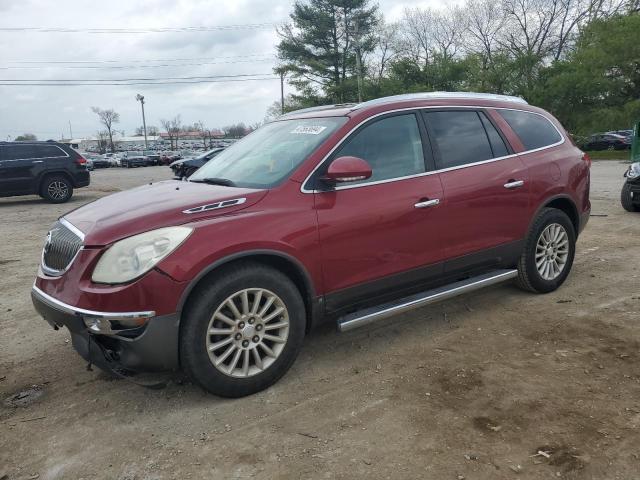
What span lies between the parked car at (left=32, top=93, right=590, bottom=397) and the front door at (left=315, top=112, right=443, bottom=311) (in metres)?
0.01

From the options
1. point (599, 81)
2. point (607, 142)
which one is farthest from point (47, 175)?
point (607, 142)

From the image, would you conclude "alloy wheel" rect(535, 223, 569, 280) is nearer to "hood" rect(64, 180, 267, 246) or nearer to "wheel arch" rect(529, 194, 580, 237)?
"wheel arch" rect(529, 194, 580, 237)

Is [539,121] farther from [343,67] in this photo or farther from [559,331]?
[343,67]

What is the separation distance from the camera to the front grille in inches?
122

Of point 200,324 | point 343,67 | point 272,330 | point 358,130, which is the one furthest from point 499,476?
point 343,67

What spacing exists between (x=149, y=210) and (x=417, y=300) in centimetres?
199

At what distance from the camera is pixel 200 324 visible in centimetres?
296

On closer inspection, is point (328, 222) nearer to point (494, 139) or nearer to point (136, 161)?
point (494, 139)

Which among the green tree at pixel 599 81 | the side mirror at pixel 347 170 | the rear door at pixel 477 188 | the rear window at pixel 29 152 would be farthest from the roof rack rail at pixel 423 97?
the green tree at pixel 599 81

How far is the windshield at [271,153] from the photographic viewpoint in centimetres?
356

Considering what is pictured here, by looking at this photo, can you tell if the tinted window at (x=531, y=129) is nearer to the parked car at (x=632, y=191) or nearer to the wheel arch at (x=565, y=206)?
the wheel arch at (x=565, y=206)

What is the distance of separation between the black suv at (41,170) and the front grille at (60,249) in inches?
471

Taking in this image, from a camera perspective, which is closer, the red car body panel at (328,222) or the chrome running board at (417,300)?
the red car body panel at (328,222)

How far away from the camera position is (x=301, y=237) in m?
3.27
